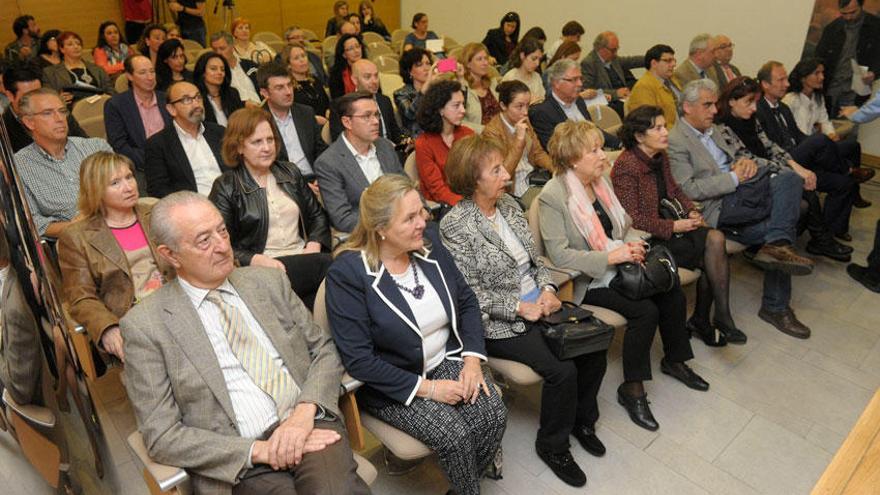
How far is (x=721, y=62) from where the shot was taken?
18.9 ft

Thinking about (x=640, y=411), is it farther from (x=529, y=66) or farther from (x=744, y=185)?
(x=529, y=66)

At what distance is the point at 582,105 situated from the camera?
179 inches

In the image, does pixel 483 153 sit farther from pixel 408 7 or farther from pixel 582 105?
pixel 408 7

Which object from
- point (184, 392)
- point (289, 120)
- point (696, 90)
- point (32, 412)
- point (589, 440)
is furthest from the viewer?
point (289, 120)

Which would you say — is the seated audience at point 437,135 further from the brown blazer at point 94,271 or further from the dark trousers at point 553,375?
the brown blazer at point 94,271

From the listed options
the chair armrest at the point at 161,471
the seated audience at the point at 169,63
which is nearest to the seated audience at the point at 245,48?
the seated audience at the point at 169,63

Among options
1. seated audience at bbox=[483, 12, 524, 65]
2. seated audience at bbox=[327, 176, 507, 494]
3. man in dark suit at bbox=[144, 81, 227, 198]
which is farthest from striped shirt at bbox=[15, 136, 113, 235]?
seated audience at bbox=[483, 12, 524, 65]

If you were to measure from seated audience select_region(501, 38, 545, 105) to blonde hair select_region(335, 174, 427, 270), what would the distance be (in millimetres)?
3248

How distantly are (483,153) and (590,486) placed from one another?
1373mm

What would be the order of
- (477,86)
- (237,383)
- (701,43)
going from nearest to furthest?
(237,383) < (477,86) < (701,43)

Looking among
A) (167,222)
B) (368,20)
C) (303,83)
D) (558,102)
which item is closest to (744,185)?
(558,102)

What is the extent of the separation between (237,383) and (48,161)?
184cm

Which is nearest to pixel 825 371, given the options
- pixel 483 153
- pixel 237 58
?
pixel 483 153

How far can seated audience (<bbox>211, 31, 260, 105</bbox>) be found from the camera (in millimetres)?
5430
